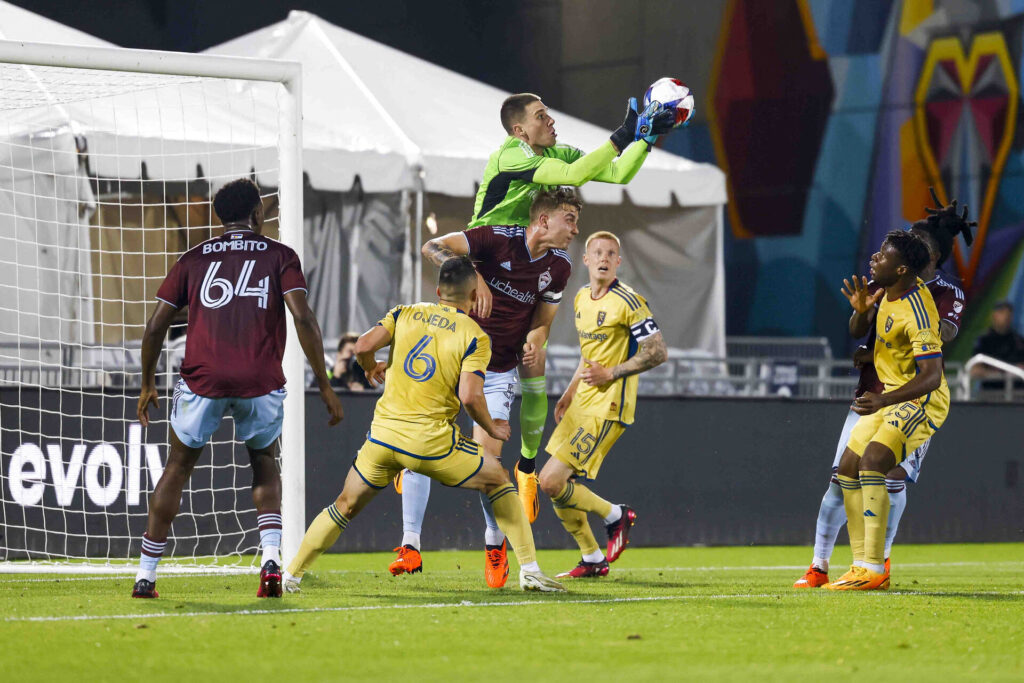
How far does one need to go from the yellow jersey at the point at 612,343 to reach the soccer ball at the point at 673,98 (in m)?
1.54

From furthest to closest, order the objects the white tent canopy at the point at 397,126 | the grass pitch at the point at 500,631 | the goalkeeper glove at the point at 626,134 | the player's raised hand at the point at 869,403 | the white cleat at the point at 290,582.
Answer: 1. the white tent canopy at the point at 397,126
2. the player's raised hand at the point at 869,403
3. the goalkeeper glove at the point at 626,134
4. the white cleat at the point at 290,582
5. the grass pitch at the point at 500,631

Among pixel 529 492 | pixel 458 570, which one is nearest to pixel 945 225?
pixel 529 492

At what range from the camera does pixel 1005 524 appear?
1409cm

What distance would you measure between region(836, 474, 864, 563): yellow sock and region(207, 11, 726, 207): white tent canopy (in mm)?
8358

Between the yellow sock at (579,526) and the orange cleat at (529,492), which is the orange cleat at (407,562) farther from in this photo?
the yellow sock at (579,526)

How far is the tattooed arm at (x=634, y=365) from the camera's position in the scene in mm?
8953

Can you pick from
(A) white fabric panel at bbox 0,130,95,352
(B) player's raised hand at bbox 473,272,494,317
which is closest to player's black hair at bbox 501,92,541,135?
(B) player's raised hand at bbox 473,272,494,317

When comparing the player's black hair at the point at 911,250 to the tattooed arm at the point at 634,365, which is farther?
the tattooed arm at the point at 634,365

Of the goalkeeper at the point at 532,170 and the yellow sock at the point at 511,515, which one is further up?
the goalkeeper at the point at 532,170

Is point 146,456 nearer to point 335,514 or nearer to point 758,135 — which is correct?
point 335,514

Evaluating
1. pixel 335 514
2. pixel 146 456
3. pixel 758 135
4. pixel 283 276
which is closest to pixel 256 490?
pixel 335 514

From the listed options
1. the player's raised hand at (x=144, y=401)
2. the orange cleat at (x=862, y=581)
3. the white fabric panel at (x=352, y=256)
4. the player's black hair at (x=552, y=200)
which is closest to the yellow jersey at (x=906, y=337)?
the orange cleat at (x=862, y=581)

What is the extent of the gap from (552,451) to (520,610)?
2.50 m

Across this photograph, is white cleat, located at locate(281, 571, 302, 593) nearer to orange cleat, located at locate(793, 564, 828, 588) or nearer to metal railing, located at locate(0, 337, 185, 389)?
orange cleat, located at locate(793, 564, 828, 588)
